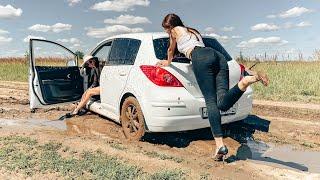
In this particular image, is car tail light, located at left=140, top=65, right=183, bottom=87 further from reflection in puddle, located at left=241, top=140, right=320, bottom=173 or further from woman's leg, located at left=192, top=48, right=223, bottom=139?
reflection in puddle, located at left=241, top=140, right=320, bottom=173

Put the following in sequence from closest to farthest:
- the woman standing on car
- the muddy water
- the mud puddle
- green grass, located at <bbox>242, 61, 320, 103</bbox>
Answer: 1. the woman standing on car
2. the muddy water
3. the mud puddle
4. green grass, located at <bbox>242, 61, 320, 103</bbox>

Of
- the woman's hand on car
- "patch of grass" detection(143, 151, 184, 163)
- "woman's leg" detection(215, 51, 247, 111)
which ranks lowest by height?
"patch of grass" detection(143, 151, 184, 163)

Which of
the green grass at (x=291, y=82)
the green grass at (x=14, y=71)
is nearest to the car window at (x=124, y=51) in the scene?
the green grass at (x=291, y=82)

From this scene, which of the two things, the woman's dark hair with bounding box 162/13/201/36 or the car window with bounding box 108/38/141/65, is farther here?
the car window with bounding box 108/38/141/65

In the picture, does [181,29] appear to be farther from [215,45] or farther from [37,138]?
[37,138]

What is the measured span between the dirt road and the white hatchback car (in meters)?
0.38

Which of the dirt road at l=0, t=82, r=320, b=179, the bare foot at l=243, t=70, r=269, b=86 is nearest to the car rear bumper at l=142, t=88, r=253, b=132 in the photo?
the dirt road at l=0, t=82, r=320, b=179

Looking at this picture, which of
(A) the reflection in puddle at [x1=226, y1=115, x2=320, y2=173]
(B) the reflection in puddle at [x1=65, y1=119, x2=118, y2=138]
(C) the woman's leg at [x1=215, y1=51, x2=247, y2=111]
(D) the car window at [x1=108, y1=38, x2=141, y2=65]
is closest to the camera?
(C) the woman's leg at [x1=215, y1=51, x2=247, y2=111]

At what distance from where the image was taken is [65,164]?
17.2ft

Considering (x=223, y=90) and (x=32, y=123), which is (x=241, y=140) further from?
(x=32, y=123)

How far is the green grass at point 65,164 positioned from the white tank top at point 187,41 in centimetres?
170

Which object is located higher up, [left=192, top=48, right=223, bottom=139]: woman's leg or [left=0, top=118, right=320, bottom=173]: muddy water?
[left=192, top=48, right=223, bottom=139]: woman's leg

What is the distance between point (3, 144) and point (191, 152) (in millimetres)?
2788

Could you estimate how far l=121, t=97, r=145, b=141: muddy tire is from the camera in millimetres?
6438
